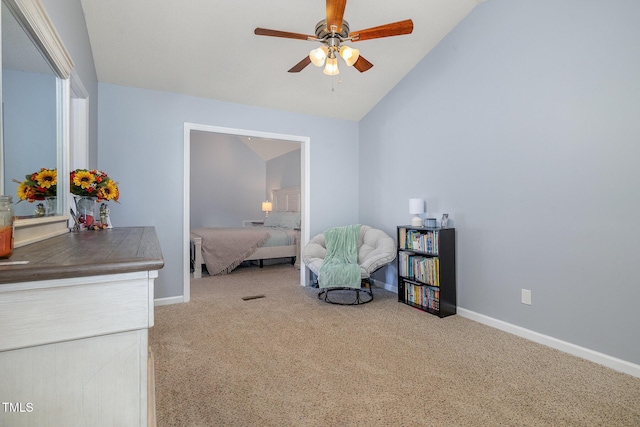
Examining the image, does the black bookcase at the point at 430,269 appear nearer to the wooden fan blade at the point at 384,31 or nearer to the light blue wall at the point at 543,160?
the light blue wall at the point at 543,160

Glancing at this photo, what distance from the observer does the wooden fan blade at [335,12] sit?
6.49ft

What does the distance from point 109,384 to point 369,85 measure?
3801 mm

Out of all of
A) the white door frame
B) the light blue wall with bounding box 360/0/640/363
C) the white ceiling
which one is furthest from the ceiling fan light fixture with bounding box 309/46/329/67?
the white door frame

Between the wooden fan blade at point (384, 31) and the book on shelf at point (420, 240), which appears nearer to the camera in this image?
the wooden fan blade at point (384, 31)

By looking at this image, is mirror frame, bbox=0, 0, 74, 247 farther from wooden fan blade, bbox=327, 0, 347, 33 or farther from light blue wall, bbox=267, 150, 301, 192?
light blue wall, bbox=267, 150, 301, 192

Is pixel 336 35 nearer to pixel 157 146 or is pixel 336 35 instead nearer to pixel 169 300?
pixel 157 146

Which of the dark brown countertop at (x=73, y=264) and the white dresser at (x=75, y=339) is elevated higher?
the dark brown countertop at (x=73, y=264)

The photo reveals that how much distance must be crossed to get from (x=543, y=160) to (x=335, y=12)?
190cm

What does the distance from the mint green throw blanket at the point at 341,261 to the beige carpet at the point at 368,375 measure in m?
0.39

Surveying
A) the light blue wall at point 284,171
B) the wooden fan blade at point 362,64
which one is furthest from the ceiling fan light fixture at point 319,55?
the light blue wall at point 284,171

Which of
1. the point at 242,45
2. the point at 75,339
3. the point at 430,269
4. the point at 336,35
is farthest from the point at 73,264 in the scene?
the point at 430,269

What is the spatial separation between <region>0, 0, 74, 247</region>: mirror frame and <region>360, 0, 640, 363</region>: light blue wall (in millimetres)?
3112

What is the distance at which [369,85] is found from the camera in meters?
3.87

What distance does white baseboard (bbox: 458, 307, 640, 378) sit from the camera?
6.77ft
